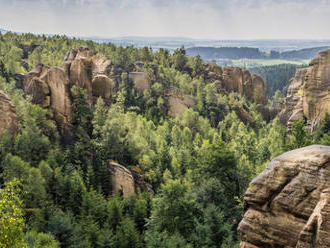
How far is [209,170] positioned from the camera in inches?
1592

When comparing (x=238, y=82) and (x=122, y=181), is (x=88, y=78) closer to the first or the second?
(x=122, y=181)

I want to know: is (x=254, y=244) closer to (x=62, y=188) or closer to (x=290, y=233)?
(x=290, y=233)

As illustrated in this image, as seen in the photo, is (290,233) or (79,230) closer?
(290,233)

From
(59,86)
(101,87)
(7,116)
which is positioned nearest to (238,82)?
(101,87)

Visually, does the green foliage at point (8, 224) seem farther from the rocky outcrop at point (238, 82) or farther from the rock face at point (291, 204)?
the rocky outcrop at point (238, 82)

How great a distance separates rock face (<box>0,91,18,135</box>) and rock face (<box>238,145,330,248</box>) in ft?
129

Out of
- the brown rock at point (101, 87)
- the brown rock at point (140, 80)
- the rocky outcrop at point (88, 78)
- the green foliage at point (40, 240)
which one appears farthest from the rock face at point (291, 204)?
the brown rock at point (140, 80)

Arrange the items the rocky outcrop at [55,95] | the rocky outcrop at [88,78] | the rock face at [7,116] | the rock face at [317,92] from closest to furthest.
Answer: the rock face at [7,116]
the rocky outcrop at [55,95]
the rocky outcrop at [88,78]
the rock face at [317,92]

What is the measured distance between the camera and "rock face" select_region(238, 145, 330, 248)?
15195mm

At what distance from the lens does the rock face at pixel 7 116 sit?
150ft

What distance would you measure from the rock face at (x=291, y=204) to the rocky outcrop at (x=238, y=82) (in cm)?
10745

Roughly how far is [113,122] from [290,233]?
4395 cm

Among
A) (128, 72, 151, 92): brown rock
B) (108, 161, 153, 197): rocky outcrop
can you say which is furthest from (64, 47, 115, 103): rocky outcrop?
(128, 72, 151, 92): brown rock

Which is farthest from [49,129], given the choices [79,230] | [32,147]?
[79,230]
